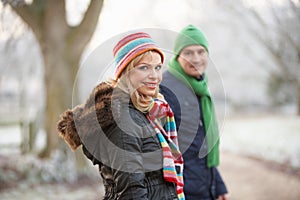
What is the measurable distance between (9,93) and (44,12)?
21.0 metres

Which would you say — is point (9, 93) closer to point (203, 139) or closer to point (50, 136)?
point (50, 136)

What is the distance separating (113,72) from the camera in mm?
2064

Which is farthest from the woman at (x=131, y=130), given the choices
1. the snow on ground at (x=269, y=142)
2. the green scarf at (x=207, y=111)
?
the snow on ground at (x=269, y=142)

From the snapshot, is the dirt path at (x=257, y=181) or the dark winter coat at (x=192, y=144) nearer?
the dark winter coat at (x=192, y=144)

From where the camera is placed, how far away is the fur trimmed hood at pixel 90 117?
1915 millimetres

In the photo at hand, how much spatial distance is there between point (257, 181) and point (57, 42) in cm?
494

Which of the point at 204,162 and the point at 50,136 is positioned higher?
the point at 50,136

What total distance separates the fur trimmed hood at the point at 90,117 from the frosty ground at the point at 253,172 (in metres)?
1.15

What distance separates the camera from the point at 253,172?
9078mm

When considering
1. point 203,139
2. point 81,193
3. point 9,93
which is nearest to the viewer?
point 203,139

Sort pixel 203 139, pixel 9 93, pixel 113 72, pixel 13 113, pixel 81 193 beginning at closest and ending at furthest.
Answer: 1. pixel 113 72
2. pixel 203 139
3. pixel 81 193
4. pixel 13 113
5. pixel 9 93

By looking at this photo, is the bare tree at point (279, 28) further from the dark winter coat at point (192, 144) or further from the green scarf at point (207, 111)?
the dark winter coat at point (192, 144)

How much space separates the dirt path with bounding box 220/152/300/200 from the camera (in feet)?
23.0

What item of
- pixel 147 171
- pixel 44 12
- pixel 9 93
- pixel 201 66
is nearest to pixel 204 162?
pixel 201 66
